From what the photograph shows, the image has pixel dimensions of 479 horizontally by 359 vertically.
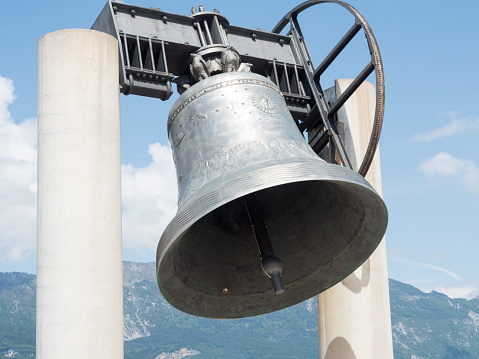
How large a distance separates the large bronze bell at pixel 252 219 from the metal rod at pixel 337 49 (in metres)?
2.09

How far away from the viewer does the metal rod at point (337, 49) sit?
10.7m

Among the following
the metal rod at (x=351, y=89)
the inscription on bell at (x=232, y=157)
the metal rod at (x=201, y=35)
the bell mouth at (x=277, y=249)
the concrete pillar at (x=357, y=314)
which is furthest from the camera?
the concrete pillar at (x=357, y=314)

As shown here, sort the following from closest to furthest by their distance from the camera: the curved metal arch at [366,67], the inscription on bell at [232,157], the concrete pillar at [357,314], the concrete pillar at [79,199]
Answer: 1. the inscription on bell at [232,157]
2. the concrete pillar at [79,199]
3. the curved metal arch at [366,67]
4. the concrete pillar at [357,314]

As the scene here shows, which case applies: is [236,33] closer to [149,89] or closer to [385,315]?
[149,89]

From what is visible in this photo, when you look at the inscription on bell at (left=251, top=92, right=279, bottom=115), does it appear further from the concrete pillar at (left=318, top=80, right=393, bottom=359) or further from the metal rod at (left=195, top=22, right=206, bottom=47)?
the concrete pillar at (left=318, top=80, right=393, bottom=359)

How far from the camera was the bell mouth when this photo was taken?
8406mm

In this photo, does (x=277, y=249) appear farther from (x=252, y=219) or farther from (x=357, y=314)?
(x=357, y=314)

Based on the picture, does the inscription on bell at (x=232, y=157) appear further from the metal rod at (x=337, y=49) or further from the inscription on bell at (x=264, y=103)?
the metal rod at (x=337, y=49)

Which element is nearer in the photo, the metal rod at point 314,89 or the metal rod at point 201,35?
the metal rod at point 201,35

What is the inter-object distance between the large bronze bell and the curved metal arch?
840 millimetres

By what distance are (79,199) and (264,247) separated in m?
1.92

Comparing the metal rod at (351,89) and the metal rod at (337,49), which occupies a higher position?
the metal rod at (337,49)

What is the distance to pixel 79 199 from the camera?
9055 millimetres

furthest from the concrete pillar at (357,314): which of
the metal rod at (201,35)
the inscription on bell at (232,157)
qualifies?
the inscription on bell at (232,157)
